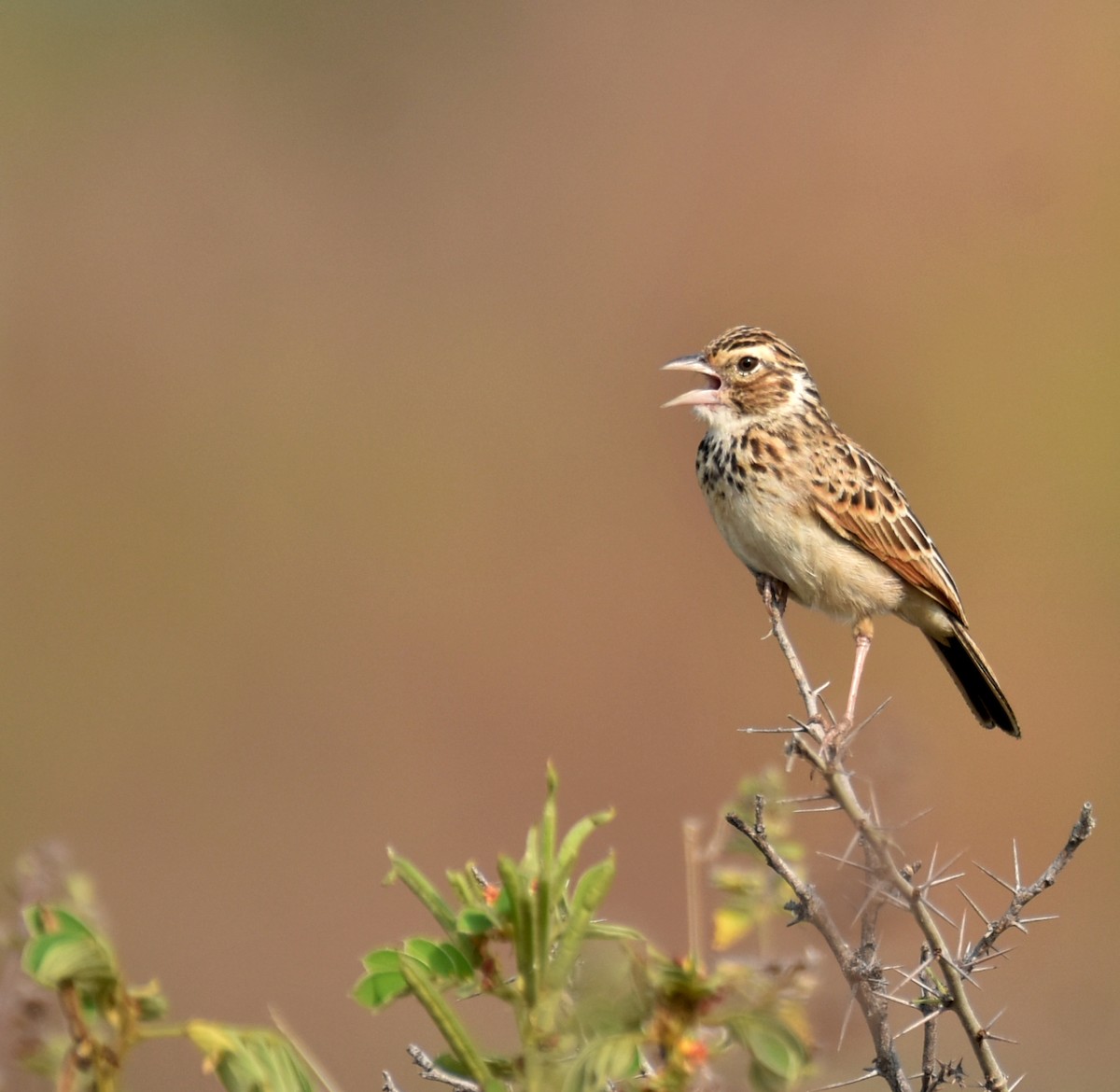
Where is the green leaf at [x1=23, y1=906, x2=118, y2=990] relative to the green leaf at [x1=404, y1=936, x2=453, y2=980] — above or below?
above

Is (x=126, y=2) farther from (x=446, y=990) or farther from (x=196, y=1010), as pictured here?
(x=446, y=990)

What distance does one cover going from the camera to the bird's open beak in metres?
6.18

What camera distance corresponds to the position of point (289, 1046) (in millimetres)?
1123

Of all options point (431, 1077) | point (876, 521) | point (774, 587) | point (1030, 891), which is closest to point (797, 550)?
point (774, 587)

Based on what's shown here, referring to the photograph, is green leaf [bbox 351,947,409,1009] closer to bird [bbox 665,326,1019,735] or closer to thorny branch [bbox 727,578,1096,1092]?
thorny branch [bbox 727,578,1096,1092]

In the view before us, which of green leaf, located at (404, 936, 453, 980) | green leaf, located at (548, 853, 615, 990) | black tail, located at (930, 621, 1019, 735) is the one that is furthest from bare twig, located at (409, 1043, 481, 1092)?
black tail, located at (930, 621, 1019, 735)

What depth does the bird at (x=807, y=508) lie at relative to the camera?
5965mm

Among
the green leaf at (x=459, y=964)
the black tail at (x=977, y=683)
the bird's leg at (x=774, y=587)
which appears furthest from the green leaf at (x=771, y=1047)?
the black tail at (x=977, y=683)

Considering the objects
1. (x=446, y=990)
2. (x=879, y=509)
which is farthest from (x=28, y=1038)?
(x=879, y=509)

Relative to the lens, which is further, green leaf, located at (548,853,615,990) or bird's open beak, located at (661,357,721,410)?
bird's open beak, located at (661,357,721,410)

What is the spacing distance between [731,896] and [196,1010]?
8459 mm

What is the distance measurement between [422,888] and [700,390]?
207 inches

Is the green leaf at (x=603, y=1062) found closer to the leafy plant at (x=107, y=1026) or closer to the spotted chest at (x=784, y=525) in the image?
the leafy plant at (x=107, y=1026)

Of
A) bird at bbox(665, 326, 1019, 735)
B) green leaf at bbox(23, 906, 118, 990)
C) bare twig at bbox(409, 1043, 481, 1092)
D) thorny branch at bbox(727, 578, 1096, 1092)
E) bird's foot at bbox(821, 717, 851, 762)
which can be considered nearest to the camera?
green leaf at bbox(23, 906, 118, 990)
